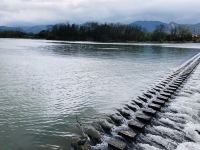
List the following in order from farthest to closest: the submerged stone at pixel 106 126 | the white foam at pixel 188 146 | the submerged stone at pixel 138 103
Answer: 1. the submerged stone at pixel 138 103
2. the submerged stone at pixel 106 126
3. the white foam at pixel 188 146

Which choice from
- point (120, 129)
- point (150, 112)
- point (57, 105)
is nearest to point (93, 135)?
point (120, 129)

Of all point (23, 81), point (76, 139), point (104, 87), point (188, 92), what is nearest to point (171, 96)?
point (188, 92)

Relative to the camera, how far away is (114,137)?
11.5m

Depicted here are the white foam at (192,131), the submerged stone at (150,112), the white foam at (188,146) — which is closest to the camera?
the white foam at (188,146)

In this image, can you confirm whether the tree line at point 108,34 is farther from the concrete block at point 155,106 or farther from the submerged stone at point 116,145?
the submerged stone at point 116,145

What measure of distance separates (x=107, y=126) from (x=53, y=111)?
413 cm

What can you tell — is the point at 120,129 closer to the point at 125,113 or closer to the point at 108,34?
the point at 125,113

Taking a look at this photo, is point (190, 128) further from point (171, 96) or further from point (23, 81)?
point (23, 81)

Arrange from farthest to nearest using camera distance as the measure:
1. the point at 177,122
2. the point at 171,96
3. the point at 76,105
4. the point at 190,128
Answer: the point at 171,96
the point at 76,105
the point at 177,122
the point at 190,128

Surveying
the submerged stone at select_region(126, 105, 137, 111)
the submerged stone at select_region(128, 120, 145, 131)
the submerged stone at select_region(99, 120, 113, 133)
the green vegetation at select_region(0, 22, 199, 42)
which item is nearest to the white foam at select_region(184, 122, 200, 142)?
the submerged stone at select_region(128, 120, 145, 131)

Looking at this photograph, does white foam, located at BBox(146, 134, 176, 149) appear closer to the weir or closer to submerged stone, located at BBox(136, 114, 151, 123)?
the weir

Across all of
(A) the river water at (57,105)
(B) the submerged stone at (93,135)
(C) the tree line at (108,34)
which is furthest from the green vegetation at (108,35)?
(B) the submerged stone at (93,135)

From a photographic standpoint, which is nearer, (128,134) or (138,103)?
(128,134)

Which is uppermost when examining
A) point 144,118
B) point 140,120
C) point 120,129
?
point 144,118
